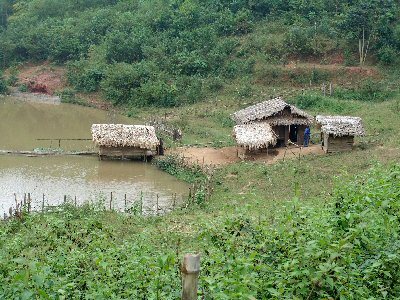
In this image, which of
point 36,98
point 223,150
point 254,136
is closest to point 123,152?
point 223,150

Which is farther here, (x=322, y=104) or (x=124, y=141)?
(x=322, y=104)

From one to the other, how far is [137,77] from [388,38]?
54.7ft

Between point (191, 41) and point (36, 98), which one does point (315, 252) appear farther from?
point (36, 98)

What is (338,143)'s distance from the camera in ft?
81.0

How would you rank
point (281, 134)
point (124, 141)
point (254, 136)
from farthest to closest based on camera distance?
point (281, 134), point (124, 141), point (254, 136)

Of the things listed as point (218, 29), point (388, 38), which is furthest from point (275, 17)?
point (388, 38)

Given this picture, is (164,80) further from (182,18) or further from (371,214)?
(371,214)

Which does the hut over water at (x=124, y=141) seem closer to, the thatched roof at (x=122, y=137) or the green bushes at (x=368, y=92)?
the thatched roof at (x=122, y=137)

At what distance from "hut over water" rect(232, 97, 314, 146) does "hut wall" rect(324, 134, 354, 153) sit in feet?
7.07

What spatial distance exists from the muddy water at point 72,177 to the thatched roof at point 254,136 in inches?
130

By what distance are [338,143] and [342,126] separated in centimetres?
78

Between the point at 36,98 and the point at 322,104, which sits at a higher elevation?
the point at 322,104

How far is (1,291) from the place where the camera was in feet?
22.3

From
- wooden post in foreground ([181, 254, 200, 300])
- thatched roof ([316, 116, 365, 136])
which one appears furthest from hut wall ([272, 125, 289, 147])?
wooden post in foreground ([181, 254, 200, 300])
